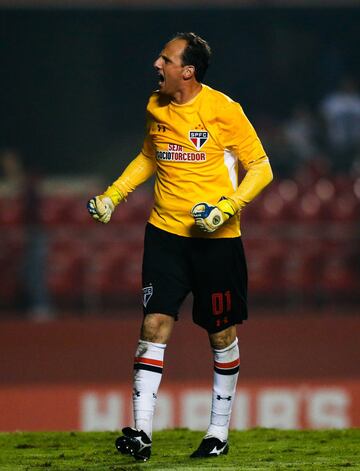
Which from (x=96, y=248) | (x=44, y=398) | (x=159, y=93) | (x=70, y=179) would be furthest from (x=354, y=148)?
(x=159, y=93)

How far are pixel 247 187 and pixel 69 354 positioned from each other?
258 inches

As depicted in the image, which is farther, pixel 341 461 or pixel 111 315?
pixel 111 315

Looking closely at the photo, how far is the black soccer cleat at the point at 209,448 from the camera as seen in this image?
18.8ft

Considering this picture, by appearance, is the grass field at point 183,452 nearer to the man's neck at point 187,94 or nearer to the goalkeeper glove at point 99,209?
the goalkeeper glove at point 99,209

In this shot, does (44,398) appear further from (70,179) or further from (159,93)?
(70,179)

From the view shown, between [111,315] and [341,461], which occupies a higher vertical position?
[111,315]

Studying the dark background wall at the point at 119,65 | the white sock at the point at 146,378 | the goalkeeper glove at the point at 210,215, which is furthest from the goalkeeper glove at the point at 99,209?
the dark background wall at the point at 119,65

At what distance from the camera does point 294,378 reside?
10.9 m

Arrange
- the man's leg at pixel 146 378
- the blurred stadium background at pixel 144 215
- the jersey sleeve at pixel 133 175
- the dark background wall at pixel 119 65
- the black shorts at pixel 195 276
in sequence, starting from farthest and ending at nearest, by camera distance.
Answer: the dark background wall at pixel 119 65 → the blurred stadium background at pixel 144 215 → the jersey sleeve at pixel 133 175 → the black shorts at pixel 195 276 → the man's leg at pixel 146 378

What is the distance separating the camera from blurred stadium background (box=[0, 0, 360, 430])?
973 centimetres

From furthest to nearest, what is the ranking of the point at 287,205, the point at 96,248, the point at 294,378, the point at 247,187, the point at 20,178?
the point at 20,178
the point at 287,205
the point at 96,248
the point at 294,378
the point at 247,187

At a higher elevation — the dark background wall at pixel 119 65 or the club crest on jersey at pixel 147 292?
the dark background wall at pixel 119 65

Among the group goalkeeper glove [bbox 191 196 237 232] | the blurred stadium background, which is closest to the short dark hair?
goalkeeper glove [bbox 191 196 237 232]

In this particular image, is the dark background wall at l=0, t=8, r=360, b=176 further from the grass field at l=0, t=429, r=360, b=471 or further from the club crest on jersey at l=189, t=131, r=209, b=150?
the club crest on jersey at l=189, t=131, r=209, b=150
